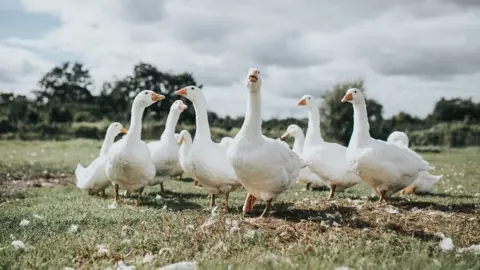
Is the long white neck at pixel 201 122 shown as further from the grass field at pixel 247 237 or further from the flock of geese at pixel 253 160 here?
the grass field at pixel 247 237

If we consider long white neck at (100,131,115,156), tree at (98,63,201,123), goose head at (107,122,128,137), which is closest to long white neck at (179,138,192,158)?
goose head at (107,122,128,137)

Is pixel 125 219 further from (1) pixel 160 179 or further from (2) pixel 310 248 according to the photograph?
(1) pixel 160 179

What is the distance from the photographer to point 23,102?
2405 inches

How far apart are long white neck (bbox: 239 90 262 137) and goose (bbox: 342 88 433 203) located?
2662mm

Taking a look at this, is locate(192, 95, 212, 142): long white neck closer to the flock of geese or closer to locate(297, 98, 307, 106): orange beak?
the flock of geese

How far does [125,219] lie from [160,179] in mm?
5016

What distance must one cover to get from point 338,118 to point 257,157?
44028 millimetres

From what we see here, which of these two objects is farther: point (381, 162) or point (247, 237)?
point (381, 162)

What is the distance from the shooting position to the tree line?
144ft

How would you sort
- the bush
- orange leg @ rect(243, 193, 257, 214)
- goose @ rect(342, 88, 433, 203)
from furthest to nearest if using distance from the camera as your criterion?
the bush → goose @ rect(342, 88, 433, 203) → orange leg @ rect(243, 193, 257, 214)

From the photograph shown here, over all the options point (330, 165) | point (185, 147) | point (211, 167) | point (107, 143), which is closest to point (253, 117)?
point (211, 167)

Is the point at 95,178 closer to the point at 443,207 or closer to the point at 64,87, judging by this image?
the point at 443,207

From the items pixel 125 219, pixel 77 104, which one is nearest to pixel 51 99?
pixel 77 104

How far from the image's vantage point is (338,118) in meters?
50.0
